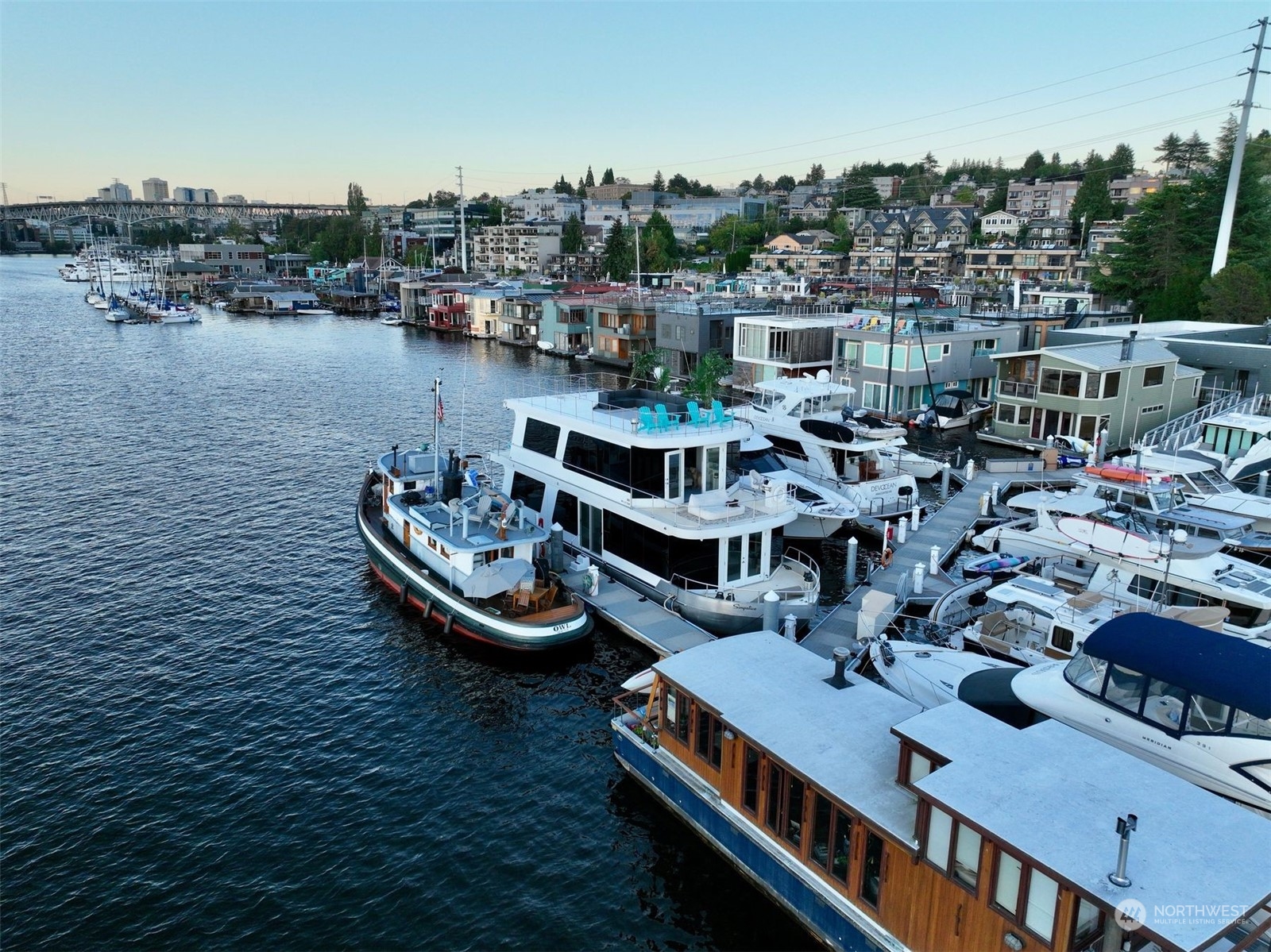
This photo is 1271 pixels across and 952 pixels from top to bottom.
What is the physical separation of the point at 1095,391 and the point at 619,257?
105m

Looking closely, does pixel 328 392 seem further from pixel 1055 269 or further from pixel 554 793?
pixel 1055 269

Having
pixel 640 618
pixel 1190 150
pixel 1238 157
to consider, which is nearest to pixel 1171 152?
pixel 1190 150

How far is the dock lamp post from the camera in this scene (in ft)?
76.9

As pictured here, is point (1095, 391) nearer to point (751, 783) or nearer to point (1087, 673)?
point (1087, 673)

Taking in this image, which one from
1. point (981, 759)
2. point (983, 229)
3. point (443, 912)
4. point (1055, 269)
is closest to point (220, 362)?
point (443, 912)

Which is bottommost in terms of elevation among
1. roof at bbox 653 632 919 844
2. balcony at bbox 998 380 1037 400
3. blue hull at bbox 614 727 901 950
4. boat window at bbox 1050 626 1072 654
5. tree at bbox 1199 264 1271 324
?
blue hull at bbox 614 727 901 950

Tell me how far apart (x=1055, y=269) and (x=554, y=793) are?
351 feet

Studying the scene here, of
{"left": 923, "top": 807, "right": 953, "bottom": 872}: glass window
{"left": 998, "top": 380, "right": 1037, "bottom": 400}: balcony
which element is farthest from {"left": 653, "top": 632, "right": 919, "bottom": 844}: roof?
{"left": 998, "top": 380, "right": 1037, "bottom": 400}: balcony

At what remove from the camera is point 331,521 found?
120 feet

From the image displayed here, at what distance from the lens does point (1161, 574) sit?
78.3 ft

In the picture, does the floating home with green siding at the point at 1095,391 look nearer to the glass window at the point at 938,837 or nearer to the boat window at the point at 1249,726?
the boat window at the point at 1249,726

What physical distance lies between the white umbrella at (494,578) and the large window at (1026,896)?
15307 mm

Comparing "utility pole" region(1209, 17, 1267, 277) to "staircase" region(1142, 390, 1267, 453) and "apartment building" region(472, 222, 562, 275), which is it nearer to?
"staircase" region(1142, 390, 1267, 453)

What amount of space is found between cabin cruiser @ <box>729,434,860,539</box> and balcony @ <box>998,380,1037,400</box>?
1973 cm
